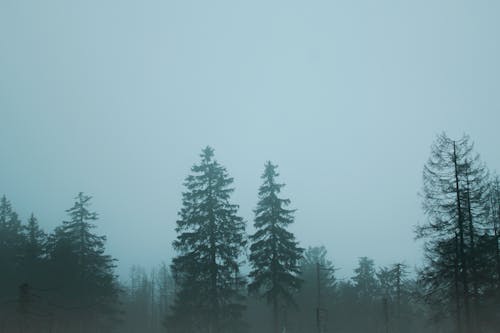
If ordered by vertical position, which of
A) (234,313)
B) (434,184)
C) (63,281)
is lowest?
(234,313)

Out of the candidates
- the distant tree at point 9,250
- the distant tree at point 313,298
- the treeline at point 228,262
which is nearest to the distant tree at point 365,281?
the distant tree at point 313,298

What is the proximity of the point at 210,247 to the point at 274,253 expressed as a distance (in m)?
4.58

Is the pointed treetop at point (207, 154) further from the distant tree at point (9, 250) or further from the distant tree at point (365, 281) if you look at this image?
the distant tree at point (365, 281)

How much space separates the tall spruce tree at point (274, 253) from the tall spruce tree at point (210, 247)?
1223 mm

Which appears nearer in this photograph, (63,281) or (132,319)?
(63,281)

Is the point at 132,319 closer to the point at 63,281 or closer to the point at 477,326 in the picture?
the point at 63,281

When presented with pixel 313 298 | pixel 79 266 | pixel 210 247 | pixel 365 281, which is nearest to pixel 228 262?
pixel 210 247

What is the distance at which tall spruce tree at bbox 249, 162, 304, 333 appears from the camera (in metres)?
33.4

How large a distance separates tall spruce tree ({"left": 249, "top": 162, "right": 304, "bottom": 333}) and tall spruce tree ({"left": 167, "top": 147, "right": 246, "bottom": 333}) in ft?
4.01

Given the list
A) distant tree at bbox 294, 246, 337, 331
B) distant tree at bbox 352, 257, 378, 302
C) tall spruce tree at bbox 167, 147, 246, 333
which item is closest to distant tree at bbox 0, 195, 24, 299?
tall spruce tree at bbox 167, 147, 246, 333

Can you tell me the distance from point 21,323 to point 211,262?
13.3 metres

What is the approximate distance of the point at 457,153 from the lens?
26.5 meters

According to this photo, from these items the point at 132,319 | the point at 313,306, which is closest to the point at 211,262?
the point at 313,306

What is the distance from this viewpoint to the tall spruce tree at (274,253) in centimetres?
3338
